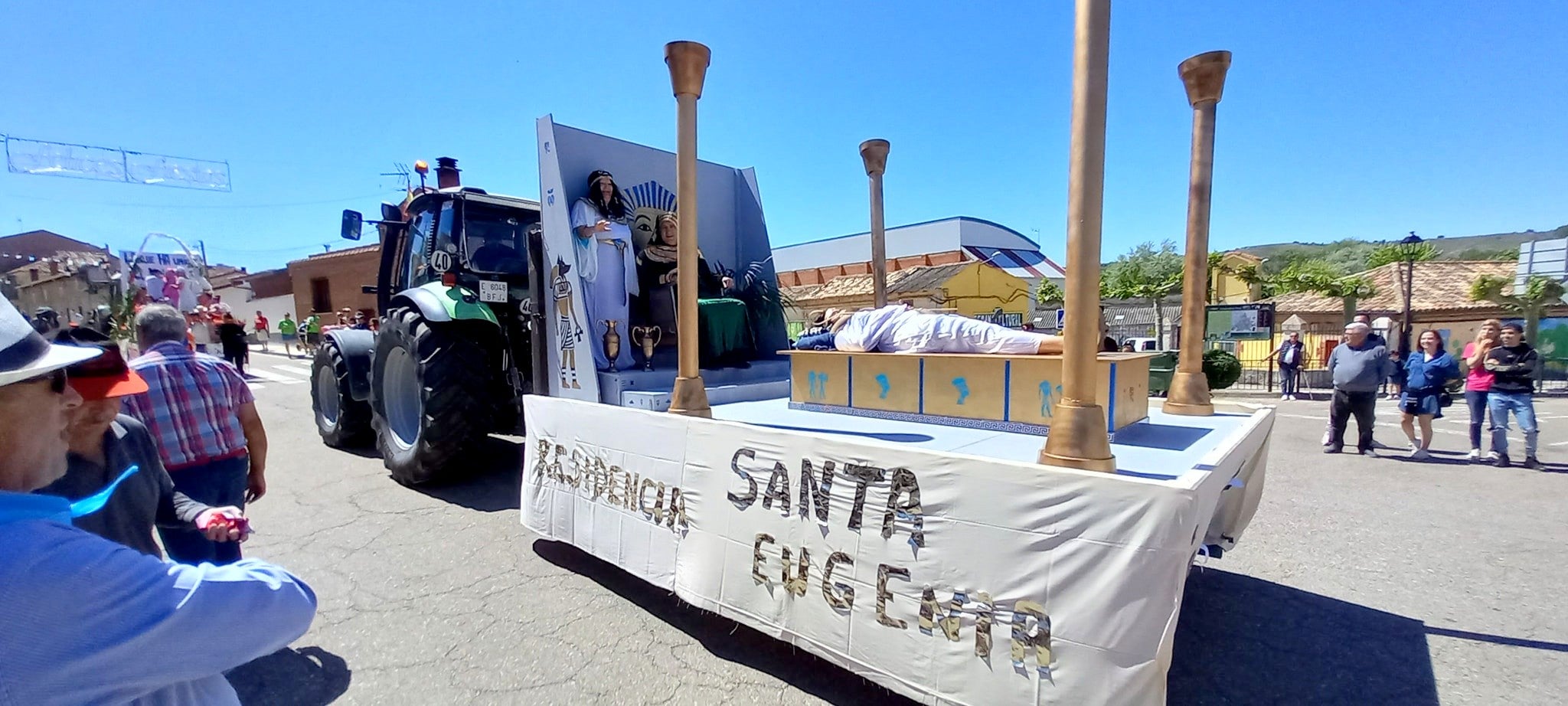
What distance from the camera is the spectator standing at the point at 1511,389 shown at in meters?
6.42

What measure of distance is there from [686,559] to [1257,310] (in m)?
17.1

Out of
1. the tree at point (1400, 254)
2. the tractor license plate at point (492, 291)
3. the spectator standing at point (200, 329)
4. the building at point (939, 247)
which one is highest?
the building at point (939, 247)

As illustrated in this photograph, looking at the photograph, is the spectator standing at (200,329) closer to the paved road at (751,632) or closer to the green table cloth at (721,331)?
the paved road at (751,632)

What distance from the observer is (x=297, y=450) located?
7.22 meters

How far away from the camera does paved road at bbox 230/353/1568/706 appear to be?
8.59ft

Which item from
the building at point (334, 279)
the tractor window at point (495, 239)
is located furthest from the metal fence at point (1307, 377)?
the building at point (334, 279)

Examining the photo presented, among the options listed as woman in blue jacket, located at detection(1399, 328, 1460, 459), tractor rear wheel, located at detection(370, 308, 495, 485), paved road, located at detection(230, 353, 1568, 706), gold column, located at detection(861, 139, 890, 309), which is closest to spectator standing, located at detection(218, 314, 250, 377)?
tractor rear wheel, located at detection(370, 308, 495, 485)

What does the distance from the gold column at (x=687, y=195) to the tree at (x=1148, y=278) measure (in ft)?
51.5

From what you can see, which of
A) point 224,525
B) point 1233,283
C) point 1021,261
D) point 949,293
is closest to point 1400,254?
point 1233,283

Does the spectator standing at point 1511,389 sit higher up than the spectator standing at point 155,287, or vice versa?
the spectator standing at point 155,287

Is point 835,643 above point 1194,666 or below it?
above

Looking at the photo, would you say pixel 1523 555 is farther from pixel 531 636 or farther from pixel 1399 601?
pixel 531 636

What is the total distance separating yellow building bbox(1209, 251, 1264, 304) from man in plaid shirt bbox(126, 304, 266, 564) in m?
26.3

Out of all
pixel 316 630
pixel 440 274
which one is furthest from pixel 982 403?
pixel 440 274
